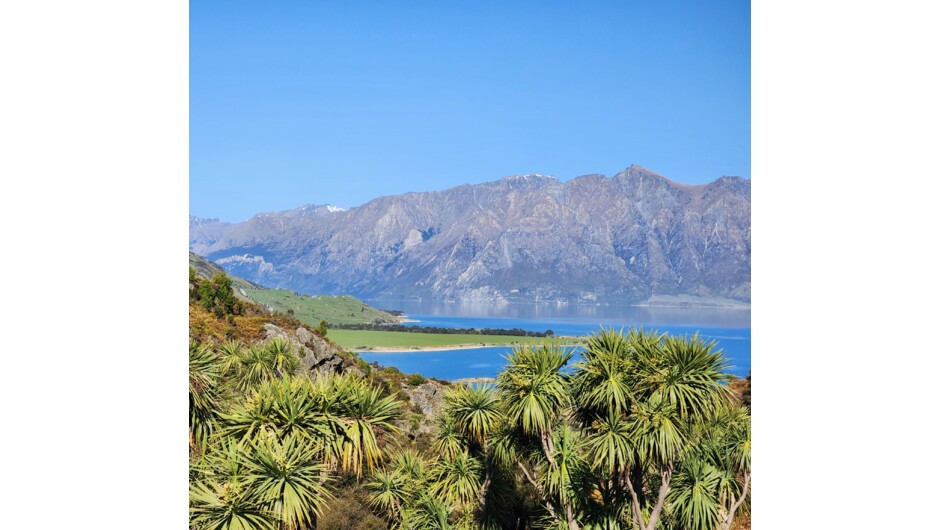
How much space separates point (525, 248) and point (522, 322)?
25.9 metres

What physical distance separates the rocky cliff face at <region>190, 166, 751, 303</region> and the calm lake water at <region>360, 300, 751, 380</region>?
2373 millimetres

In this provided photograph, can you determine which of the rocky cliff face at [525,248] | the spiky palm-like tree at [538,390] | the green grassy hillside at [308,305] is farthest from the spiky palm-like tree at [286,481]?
the rocky cliff face at [525,248]

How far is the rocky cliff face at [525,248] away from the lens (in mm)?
42312

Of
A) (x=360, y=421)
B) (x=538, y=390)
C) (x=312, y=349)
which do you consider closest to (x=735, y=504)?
(x=538, y=390)

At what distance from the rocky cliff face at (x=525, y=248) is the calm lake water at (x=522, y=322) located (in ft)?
7.79

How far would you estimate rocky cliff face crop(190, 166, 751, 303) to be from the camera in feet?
139

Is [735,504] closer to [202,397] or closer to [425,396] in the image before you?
[202,397]

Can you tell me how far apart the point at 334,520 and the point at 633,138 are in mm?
67217

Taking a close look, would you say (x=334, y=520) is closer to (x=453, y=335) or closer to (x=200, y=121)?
(x=200, y=121)

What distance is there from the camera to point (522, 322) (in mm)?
36375

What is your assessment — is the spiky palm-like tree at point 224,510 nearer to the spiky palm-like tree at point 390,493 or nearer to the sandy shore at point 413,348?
the spiky palm-like tree at point 390,493

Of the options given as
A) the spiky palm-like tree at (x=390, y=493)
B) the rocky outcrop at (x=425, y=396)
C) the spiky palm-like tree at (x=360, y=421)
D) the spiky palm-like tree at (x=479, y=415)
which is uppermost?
the spiky palm-like tree at (x=360, y=421)
